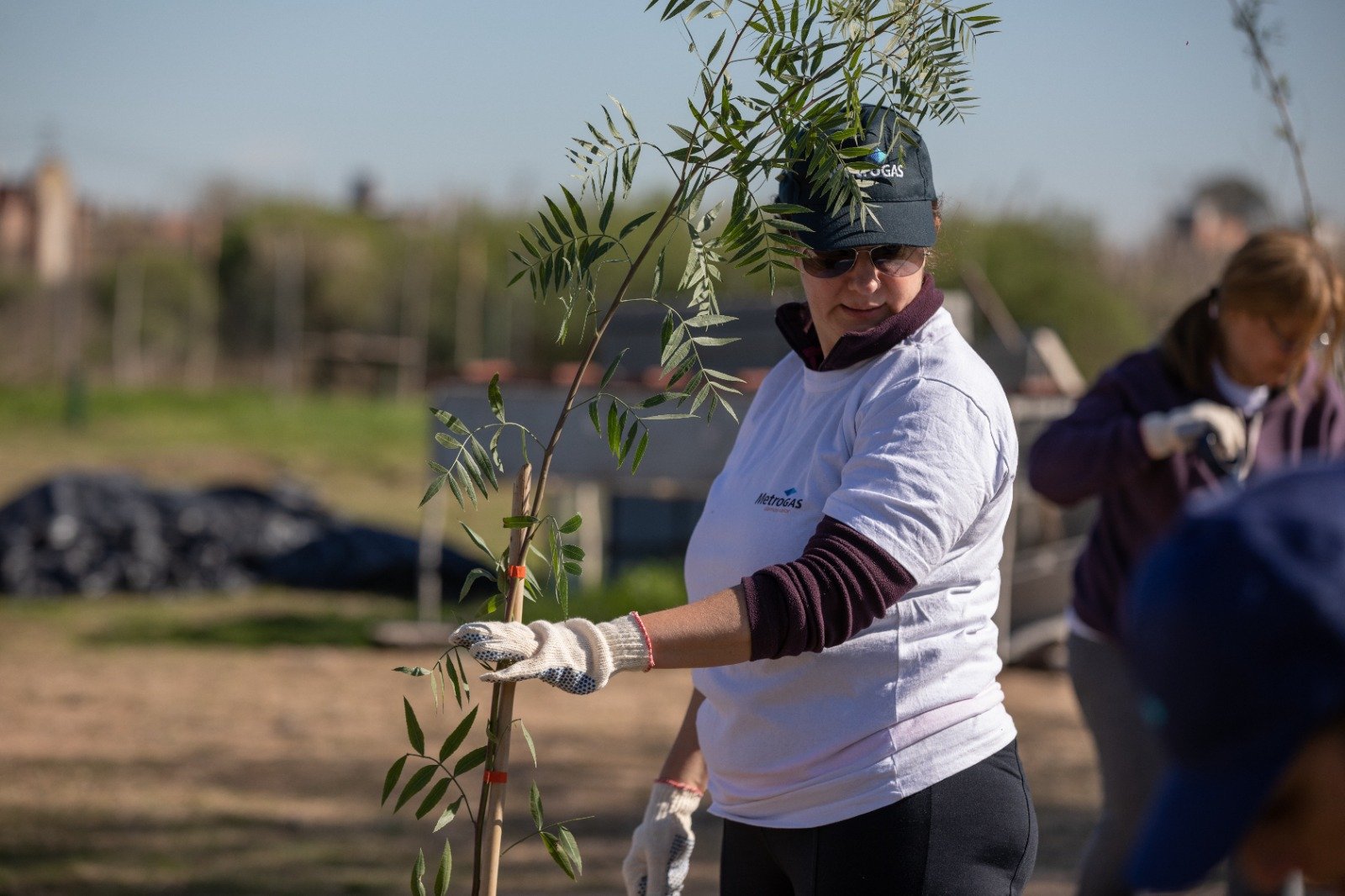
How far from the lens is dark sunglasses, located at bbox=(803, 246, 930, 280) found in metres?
1.86

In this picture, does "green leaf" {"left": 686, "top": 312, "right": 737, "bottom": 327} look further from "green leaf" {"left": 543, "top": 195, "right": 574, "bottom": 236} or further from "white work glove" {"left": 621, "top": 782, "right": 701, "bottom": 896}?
"white work glove" {"left": 621, "top": 782, "right": 701, "bottom": 896}

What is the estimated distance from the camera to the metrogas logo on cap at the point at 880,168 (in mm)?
1820

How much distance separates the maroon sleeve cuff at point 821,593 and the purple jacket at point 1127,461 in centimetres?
138

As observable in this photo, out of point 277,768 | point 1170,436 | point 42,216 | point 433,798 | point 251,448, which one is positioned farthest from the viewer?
point 42,216

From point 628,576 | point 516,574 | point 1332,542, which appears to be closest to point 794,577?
point 516,574

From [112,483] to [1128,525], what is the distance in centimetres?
939

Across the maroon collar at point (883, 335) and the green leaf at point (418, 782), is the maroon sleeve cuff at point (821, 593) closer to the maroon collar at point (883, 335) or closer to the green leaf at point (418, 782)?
the maroon collar at point (883, 335)

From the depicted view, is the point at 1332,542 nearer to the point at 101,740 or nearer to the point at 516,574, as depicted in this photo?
the point at 516,574

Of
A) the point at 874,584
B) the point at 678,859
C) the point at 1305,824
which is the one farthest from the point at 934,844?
the point at 1305,824

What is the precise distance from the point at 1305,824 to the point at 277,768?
586 cm

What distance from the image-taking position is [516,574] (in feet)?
5.79

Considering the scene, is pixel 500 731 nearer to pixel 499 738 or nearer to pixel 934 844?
pixel 499 738

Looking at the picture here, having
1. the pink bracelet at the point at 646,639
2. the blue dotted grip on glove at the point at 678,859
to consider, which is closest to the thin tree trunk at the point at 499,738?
the pink bracelet at the point at 646,639

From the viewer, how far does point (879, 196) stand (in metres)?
1.83
